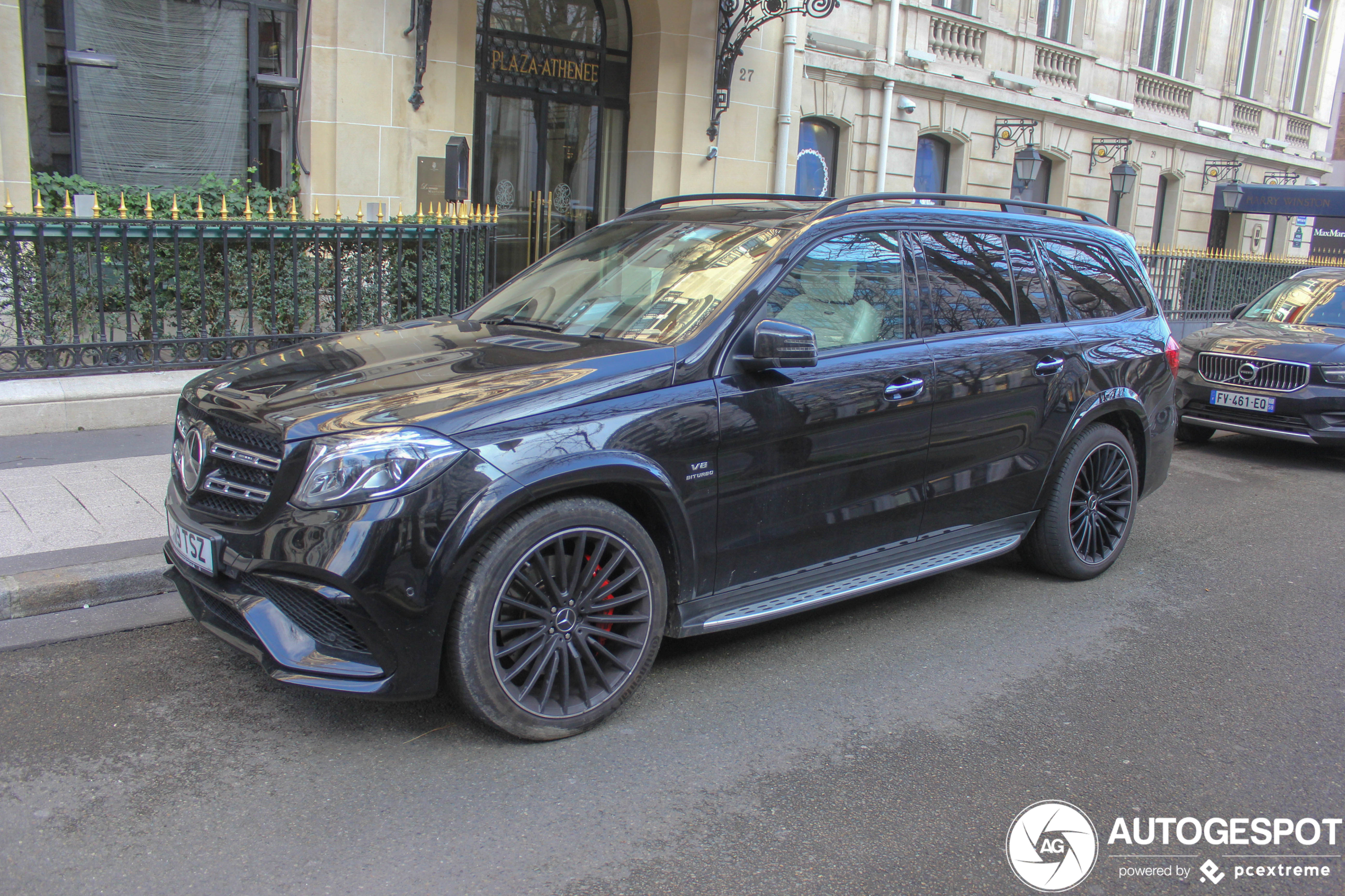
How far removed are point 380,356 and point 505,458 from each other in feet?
3.29

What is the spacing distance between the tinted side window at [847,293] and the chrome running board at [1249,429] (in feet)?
19.3

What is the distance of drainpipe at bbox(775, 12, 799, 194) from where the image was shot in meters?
13.9

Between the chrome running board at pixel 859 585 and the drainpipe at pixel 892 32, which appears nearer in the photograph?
the chrome running board at pixel 859 585

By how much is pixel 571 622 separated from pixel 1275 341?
801 cm

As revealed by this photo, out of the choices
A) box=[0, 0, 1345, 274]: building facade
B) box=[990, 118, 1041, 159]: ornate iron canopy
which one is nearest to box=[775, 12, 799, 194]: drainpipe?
box=[0, 0, 1345, 274]: building facade

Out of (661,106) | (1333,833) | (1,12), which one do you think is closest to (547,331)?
(1333,833)

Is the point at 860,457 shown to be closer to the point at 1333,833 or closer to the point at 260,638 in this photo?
the point at 1333,833

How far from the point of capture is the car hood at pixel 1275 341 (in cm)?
877

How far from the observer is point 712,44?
526 inches

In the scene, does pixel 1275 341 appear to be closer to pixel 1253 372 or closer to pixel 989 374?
pixel 1253 372

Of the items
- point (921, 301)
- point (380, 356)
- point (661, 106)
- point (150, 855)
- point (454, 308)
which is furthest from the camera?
point (661, 106)

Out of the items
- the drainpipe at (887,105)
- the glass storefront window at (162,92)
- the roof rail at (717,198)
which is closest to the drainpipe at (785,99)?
the drainpipe at (887,105)

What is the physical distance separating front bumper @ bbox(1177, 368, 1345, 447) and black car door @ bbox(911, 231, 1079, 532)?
185 inches
